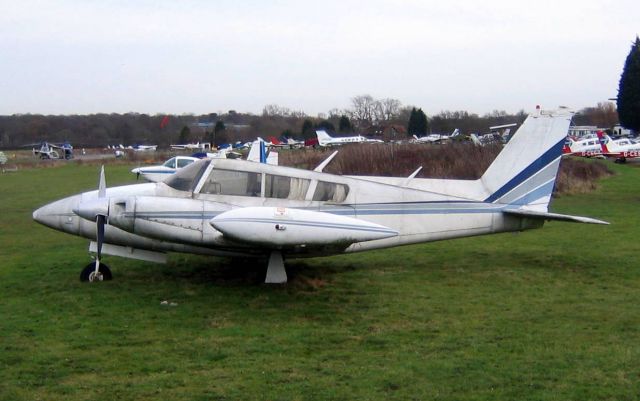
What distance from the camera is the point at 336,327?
8055mm

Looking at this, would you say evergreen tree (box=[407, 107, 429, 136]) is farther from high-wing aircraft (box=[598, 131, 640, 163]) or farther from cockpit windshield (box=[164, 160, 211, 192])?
cockpit windshield (box=[164, 160, 211, 192])

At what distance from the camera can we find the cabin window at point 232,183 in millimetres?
10156

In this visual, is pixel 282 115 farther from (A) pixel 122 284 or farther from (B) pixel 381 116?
(A) pixel 122 284

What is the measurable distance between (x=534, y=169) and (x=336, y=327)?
5.02m

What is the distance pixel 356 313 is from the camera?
8734 mm

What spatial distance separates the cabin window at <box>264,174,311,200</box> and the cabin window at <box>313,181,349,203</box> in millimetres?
189

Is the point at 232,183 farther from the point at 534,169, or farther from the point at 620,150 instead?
the point at 620,150

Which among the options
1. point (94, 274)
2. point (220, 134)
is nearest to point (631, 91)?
point (220, 134)

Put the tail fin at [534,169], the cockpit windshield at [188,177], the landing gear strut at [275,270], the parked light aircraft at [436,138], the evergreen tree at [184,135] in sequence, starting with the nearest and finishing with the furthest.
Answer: the landing gear strut at [275,270]
the cockpit windshield at [188,177]
the tail fin at [534,169]
the parked light aircraft at [436,138]
the evergreen tree at [184,135]

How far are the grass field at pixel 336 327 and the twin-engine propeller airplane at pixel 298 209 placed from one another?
2.17ft

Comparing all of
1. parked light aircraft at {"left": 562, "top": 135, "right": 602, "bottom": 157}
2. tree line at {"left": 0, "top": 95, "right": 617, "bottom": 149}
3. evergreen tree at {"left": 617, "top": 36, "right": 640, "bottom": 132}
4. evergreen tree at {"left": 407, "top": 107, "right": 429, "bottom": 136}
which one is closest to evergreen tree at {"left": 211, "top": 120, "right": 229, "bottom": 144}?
tree line at {"left": 0, "top": 95, "right": 617, "bottom": 149}

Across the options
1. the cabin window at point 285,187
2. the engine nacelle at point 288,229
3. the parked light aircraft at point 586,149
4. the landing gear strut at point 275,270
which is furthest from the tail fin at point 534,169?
the parked light aircraft at point 586,149

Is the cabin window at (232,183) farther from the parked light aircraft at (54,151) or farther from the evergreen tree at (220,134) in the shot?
the evergreen tree at (220,134)

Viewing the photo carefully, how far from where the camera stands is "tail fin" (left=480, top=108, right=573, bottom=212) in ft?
37.1
